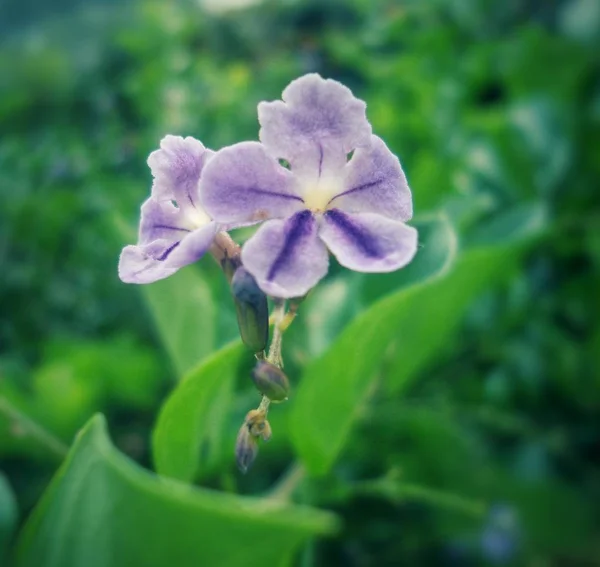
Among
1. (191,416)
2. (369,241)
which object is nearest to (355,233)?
(369,241)

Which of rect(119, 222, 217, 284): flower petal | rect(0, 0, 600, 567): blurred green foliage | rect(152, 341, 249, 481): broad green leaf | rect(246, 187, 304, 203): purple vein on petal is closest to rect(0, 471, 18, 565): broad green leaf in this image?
rect(0, 0, 600, 567): blurred green foliage

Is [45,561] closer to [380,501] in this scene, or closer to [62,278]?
[380,501]

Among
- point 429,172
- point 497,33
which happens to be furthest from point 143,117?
point 429,172

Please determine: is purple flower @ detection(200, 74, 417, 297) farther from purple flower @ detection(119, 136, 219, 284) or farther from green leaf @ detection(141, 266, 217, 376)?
green leaf @ detection(141, 266, 217, 376)

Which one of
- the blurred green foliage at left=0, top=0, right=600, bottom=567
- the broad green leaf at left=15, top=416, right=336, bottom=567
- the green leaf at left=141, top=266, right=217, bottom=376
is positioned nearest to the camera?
the broad green leaf at left=15, top=416, right=336, bottom=567

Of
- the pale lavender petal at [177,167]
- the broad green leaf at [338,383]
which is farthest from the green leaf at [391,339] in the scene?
the pale lavender petal at [177,167]

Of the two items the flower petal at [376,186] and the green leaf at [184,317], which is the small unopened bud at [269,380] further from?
the green leaf at [184,317]

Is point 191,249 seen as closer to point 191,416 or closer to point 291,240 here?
point 291,240
